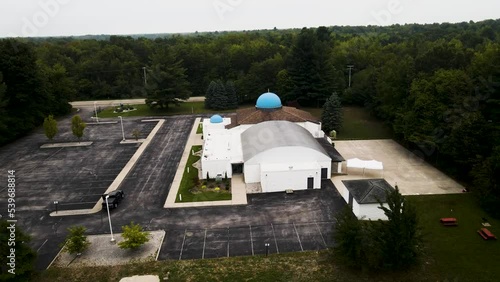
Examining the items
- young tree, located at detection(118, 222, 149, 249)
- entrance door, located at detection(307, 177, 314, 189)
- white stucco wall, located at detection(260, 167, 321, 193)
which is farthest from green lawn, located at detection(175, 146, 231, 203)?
young tree, located at detection(118, 222, 149, 249)

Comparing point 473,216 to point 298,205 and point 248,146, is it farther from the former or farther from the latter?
point 248,146

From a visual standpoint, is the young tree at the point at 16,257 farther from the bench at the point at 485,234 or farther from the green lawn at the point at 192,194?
the bench at the point at 485,234

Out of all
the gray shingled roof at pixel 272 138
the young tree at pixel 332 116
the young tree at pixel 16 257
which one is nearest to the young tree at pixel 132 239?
the young tree at pixel 16 257

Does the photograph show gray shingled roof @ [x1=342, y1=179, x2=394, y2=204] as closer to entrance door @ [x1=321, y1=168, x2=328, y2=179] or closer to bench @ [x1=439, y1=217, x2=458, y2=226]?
bench @ [x1=439, y1=217, x2=458, y2=226]

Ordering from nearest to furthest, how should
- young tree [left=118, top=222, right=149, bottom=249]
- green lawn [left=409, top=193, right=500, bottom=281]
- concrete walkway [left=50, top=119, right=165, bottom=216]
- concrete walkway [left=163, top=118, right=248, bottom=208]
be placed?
green lawn [left=409, top=193, right=500, bottom=281], young tree [left=118, top=222, right=149, bottom=249], concrete walkway [left=50, top=119, right=165, bottom=216], concrete walkway [left=163, top=118, right=248, bottom=208]

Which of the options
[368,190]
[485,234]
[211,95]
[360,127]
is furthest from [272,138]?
[211,95]

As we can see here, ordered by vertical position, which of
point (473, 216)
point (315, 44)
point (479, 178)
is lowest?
point (473, 216)

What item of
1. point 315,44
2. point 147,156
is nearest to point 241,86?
point 315,44

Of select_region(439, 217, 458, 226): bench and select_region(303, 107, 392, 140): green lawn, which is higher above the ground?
select_region(303, 107, 392, 140): green lawn
